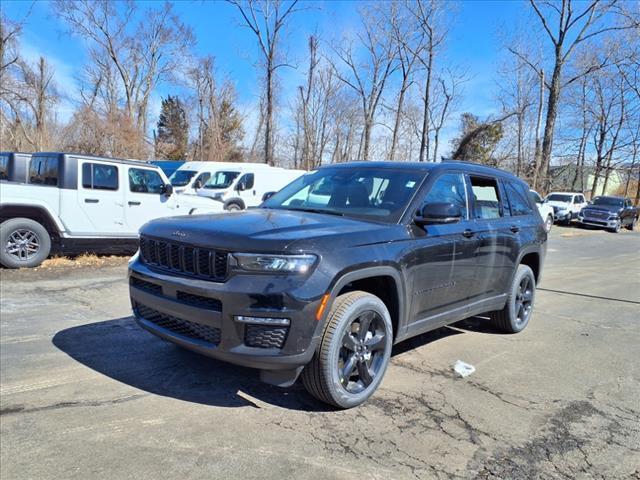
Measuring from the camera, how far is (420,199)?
400 centimetres

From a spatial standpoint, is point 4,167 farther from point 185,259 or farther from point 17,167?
point 185,259

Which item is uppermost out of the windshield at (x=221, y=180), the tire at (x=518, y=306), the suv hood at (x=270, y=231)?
the windshield at (x=221, y=180)

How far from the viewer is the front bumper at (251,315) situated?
2930 mm

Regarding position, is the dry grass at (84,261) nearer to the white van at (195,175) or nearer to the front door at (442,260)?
the front door at (442,260)

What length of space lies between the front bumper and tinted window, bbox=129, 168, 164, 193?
22.7 feet

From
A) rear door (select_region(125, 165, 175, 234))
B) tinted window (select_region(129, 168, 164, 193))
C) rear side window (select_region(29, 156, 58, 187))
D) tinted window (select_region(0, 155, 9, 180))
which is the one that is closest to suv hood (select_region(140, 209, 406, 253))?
rear side window (select_region(29, 156, 58, 187))

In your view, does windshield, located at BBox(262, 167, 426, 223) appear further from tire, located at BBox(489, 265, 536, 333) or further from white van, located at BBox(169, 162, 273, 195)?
white van, located at BBox(169, 162, 273, 195)

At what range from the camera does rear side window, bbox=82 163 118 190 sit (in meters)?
8.62

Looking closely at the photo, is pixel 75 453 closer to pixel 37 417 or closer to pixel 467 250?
pixel 37 417

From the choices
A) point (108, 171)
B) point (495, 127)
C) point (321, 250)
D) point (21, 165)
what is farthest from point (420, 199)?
point (495, 127)

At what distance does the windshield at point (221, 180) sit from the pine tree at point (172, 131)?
2474 cm

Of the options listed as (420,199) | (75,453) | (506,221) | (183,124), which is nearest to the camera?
(75,453)

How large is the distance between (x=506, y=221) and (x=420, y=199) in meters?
1.64

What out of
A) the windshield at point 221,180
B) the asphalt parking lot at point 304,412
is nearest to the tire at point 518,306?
the asphalt parking lot at point 304,412
